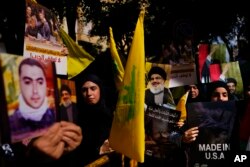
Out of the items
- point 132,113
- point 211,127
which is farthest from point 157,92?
point 132,113

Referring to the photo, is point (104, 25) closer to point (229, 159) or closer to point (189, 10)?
point (189, 10)

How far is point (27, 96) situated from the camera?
325 centimetres

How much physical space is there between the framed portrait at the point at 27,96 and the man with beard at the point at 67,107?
0.28 feet

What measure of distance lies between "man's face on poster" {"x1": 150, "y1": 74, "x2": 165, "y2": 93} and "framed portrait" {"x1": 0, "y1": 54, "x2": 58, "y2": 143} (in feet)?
6.23

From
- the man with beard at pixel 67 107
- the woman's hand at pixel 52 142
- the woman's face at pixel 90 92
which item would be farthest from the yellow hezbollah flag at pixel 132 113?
the woman's hand at pixel 52 142

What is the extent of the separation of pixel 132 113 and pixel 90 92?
57 centimetres

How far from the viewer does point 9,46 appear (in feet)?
33.0

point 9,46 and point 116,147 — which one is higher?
point 9,46

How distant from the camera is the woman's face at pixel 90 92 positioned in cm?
489

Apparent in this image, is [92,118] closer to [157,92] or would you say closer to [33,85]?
[157,92]

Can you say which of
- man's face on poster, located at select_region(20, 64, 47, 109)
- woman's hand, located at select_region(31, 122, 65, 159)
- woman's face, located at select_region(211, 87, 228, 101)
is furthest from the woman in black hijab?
man's face on poster, located at select_region(20, 64, 47, 109)

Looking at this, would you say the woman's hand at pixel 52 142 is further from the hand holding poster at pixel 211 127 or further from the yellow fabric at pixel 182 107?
the yellow fabric at pixel 182 107

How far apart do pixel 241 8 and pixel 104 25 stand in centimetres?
430

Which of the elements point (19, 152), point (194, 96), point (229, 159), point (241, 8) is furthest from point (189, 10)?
point (19, 152)
